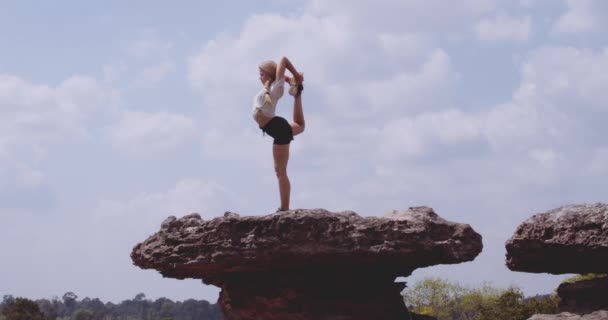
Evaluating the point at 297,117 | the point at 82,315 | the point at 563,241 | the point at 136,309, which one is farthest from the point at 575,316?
the point at 136,309

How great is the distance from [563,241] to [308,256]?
3.79 metres

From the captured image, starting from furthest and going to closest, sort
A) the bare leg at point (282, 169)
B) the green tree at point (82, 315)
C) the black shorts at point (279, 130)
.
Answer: the green tree at point (82, 315) → the black shorts at point (279, 130) → the bare leg at point (282, 169)

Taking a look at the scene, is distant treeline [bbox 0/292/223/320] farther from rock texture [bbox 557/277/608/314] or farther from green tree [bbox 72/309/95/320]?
rock texture [bbox 557/277/608/314]

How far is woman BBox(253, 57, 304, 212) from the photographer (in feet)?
40.8

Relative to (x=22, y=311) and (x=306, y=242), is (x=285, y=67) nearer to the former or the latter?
(x=306, y=242)

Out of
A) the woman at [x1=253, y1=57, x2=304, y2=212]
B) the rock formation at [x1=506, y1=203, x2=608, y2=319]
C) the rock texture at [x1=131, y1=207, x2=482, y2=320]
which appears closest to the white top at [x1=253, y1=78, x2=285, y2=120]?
the woman at [x1=253, y1=57, x2=304, y2=212]

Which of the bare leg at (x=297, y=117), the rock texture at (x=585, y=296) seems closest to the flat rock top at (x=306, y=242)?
the rock texture at (x=585, y=296)

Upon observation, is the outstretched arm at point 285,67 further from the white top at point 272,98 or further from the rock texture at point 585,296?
the rock texture at point 585,296

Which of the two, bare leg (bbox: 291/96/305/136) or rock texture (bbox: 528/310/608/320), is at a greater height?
bare leg (bbox: 291/96/305/136)

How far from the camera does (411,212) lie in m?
12.1

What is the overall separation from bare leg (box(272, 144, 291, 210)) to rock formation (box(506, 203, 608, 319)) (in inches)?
141

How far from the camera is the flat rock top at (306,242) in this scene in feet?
36.6

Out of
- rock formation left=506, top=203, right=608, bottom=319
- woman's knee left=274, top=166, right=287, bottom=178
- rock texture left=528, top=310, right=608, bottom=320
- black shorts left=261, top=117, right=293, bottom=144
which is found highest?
black shorts left=261, top=117, right=293, bottom=144

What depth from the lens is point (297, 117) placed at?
1277 centimetres
